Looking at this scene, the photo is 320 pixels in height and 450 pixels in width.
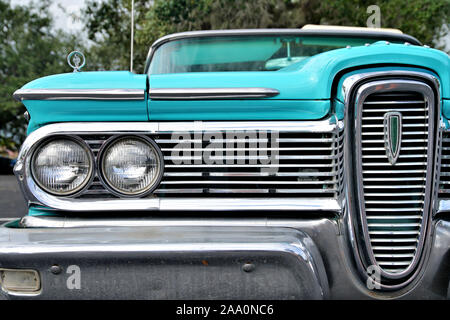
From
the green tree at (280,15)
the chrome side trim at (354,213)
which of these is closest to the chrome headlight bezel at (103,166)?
the chrome side trim at (354,213)

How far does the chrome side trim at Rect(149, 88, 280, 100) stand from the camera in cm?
170

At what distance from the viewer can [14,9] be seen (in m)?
24.7

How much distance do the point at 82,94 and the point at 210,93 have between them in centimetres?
44

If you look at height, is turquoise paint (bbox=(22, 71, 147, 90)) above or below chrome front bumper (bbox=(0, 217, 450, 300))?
above

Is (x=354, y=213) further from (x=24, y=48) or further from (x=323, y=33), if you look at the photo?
(x=24, y=48)

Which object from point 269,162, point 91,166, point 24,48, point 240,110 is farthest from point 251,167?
point 24,48

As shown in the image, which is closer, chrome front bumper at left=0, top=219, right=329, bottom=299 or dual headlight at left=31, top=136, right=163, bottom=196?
chrome front bumper at left=0, top=219, right=329, bottom=299

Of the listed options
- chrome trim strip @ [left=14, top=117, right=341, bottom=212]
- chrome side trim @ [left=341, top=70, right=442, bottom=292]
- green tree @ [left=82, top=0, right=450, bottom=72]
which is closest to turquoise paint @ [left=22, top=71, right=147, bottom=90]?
chrome trim strip @ [left=14, top=117, right=341, bottom=212]

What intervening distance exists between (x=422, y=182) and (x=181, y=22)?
11.9 meters

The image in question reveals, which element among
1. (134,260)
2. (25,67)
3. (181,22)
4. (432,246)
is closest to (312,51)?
(432,246)

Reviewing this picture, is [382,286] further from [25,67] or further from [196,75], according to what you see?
[25,67]

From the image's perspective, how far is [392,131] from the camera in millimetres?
1704

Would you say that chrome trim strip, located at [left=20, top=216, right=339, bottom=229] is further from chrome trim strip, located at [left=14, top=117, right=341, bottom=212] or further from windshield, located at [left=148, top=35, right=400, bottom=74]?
windshield, located at [left=148, top=35, right=400, bottom=74]

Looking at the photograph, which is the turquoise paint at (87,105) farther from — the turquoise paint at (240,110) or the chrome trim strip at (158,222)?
the chrome trim strip at (158,222)
